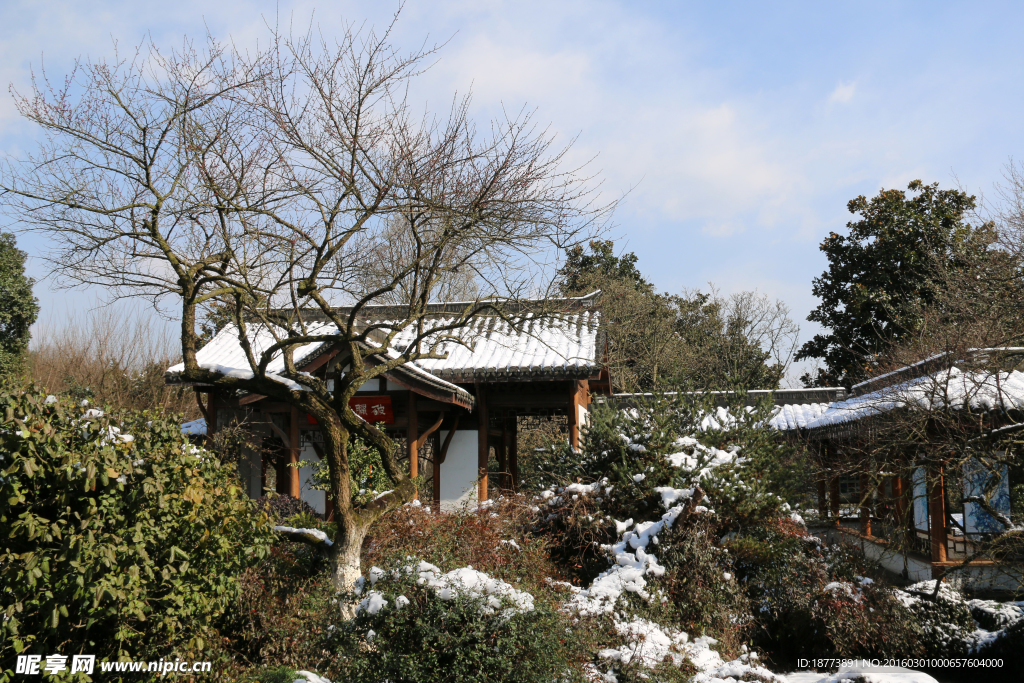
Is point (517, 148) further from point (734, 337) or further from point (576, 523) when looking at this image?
point (734, 337)

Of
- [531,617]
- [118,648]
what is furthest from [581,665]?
[118,648]

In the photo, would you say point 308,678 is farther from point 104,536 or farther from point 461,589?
point 104,536

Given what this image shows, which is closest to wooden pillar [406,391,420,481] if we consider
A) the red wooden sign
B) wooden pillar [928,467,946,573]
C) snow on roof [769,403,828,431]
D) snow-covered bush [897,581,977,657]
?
the red wooden sign

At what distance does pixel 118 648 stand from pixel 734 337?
2397 cm

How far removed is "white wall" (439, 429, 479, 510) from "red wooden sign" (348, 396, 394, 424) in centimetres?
107

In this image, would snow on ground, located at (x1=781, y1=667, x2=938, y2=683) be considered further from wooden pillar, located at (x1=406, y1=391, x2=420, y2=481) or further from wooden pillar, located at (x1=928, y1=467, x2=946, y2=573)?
wooden pillar, located at (x1=406, y1=391, x2=420, y2=481)

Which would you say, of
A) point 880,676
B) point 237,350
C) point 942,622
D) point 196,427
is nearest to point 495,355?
point 237,350

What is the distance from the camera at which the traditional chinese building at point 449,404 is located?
11.0 m

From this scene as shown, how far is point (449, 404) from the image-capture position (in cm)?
1165

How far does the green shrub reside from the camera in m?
4.00

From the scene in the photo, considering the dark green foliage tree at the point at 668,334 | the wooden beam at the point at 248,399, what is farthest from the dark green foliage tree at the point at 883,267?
the wooden beam at the point at 248,399

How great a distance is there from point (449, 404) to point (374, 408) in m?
1.19

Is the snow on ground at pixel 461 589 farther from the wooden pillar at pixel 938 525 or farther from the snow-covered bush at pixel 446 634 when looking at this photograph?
the wooden pillar at pixel 938 525

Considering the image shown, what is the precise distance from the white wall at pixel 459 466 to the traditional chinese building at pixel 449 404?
16mm
